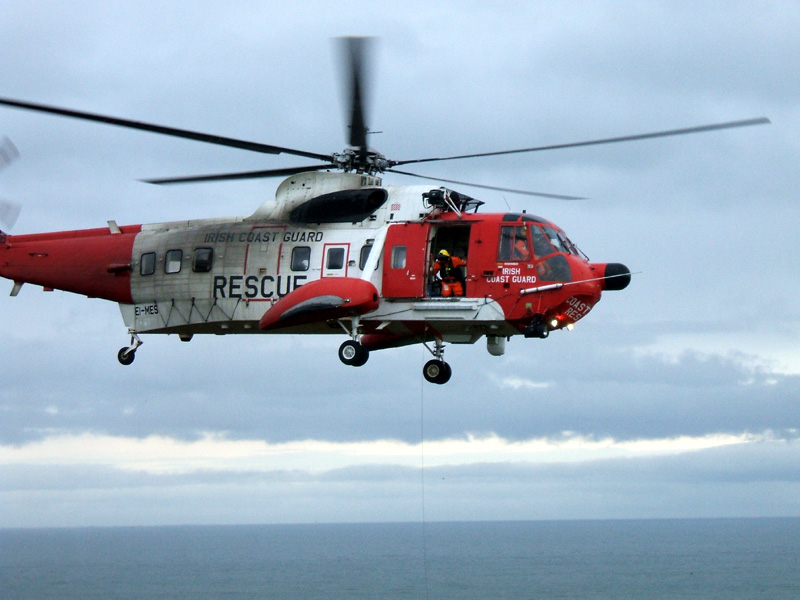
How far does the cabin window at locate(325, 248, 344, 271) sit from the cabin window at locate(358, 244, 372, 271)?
0.39m

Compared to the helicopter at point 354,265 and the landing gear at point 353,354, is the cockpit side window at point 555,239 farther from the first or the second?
the landing gear at point 353,354

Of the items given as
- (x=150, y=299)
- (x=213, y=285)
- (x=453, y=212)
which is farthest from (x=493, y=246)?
(x=150, y=299)

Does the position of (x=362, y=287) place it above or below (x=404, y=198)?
below

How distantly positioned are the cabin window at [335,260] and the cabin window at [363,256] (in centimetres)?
39

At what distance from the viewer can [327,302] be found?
22.5 meters

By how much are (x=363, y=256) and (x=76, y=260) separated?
7575 mm

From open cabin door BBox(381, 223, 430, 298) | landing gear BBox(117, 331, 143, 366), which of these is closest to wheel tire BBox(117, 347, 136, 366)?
landing gear BBox(117, 331, 143, 366)

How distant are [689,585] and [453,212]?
448ft

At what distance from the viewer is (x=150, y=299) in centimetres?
2572

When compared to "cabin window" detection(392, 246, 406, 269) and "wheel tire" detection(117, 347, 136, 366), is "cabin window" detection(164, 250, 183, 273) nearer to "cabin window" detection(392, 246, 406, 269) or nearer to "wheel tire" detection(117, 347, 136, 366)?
"wheel tire" detection(117, 347, 136, 366)

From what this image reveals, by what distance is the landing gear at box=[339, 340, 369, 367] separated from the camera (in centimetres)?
2316

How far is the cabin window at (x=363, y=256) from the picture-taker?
23.6m

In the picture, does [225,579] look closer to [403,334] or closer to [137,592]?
[137,592]

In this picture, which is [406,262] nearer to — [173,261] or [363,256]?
[363,256]
